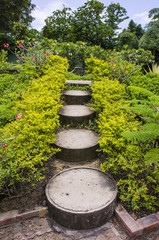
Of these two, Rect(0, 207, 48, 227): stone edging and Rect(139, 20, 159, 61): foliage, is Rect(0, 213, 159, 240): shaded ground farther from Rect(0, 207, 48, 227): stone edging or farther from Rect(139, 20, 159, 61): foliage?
Rect(139, 20, 159, 61): foliage

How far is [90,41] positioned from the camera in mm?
20297

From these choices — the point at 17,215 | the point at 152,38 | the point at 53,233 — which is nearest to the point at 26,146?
the point at 17,215

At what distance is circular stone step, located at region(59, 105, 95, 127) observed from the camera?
3859 millimetres

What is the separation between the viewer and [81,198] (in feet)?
6.95

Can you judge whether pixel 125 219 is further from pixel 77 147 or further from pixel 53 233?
pixel 77 147

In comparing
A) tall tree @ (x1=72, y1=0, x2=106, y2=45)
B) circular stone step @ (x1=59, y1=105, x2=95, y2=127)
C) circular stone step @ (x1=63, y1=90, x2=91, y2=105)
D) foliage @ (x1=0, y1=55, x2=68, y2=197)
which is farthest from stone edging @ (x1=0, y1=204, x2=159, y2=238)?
tall tree @ (x1=72, y1=0, x2=106, y2=45)

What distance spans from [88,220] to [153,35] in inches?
770

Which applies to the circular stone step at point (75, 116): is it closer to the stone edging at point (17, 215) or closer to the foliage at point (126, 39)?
the stone edging at point (17, 215)

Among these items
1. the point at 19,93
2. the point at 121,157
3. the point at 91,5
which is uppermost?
the point at 91,5

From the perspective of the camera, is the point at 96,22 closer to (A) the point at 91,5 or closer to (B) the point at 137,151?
(A) the point at 91,5

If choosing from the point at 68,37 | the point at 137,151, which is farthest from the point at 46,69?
the point at 68,37

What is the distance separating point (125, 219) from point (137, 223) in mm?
133

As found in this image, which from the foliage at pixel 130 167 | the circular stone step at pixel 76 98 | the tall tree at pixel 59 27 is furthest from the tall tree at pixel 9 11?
the foliage at pixel 130 167

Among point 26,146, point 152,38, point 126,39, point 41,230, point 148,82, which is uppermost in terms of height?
point 126,39
